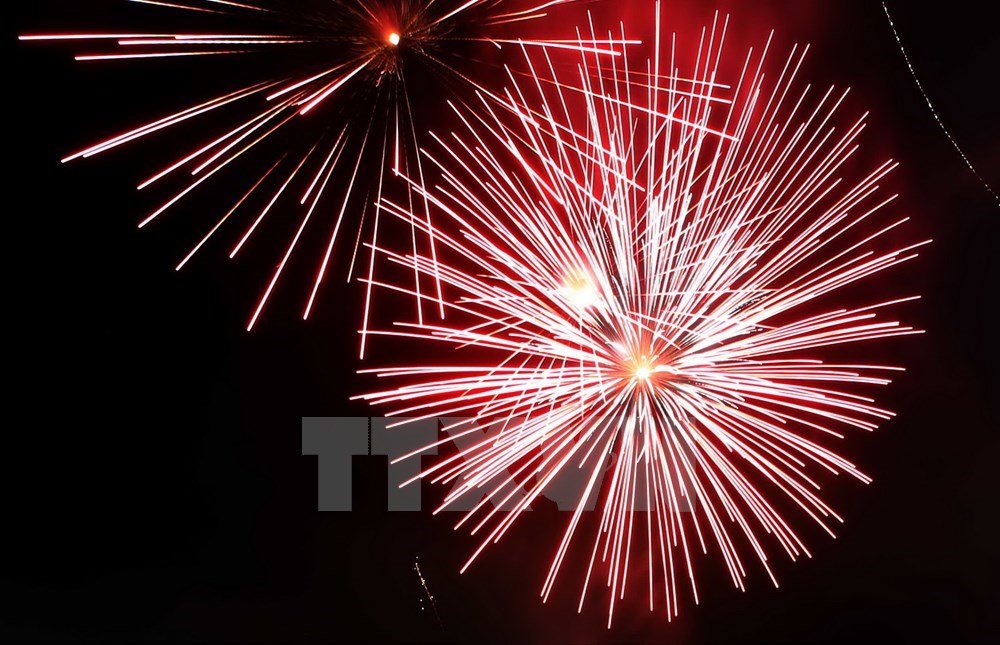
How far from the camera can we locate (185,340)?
1.92 meters

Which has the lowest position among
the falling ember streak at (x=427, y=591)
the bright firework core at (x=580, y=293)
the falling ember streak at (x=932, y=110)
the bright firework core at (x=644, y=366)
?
the falling ember streak at (x=427, y=591)

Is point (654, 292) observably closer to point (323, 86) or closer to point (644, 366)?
point (644, 366)

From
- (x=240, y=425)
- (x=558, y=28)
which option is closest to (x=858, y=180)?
(x=558, y=28)

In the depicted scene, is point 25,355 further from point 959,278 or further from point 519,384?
point 959,278

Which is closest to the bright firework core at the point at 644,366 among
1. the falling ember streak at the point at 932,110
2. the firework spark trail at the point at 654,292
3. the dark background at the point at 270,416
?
the firework spark trail at the point at 654,292

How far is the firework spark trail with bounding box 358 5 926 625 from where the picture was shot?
5.16 feet

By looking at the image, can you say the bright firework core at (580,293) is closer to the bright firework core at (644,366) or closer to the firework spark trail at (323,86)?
the bright firework core at (644,366)

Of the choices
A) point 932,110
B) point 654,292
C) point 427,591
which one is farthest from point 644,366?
point 932,110

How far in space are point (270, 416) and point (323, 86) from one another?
94 centimetres

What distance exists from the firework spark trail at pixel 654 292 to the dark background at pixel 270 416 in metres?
0.12

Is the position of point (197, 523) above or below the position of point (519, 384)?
below

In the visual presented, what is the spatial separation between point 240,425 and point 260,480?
0.17m

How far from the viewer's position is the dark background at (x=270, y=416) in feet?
6.17

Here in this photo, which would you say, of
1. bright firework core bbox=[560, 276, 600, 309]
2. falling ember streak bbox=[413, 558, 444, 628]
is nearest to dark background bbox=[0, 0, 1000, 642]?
falling ember streak bbox=[413, 558, 444, 628]
